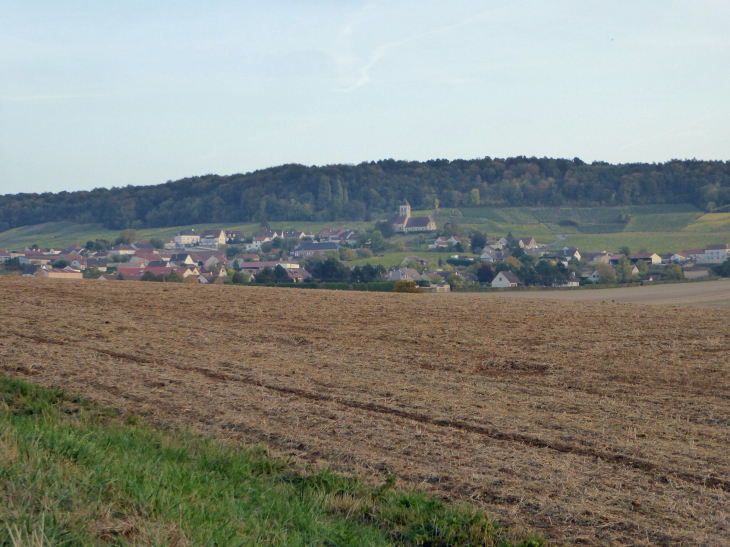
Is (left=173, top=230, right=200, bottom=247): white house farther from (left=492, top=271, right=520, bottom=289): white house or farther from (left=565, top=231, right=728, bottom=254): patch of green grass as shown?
(left=492, top=271, right=520, bottom=289): white house

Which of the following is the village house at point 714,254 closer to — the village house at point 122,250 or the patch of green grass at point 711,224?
the patch of green grass at point 711,224

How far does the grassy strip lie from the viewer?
13.5 feet

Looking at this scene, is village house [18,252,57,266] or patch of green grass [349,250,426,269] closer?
village house [18,252,57,266]

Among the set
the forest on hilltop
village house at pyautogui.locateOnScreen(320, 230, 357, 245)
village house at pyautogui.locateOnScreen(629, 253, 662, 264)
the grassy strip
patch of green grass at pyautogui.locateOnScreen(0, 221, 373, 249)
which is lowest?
village house at pyautogui.locateOnScreen(629, 253, 662, 264)

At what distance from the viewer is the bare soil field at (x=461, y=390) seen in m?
5.88

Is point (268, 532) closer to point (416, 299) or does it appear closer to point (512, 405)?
point (512, 405)

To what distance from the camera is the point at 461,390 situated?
1010cm

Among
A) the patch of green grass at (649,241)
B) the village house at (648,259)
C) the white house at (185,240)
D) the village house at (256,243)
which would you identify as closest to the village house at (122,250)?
the white house at (185,240)

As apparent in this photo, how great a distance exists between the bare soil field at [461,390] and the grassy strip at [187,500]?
558 mm

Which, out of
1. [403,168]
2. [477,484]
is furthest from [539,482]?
[403,168]

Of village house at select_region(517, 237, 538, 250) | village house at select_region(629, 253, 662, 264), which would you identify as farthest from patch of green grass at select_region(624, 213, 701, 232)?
→ village house at select_region(629, 253, 662, 264)

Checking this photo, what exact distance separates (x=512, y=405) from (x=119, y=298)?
52.2 ft

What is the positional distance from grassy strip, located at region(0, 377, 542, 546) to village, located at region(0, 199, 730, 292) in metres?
31.4

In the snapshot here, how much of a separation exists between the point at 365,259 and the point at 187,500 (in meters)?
88.3
